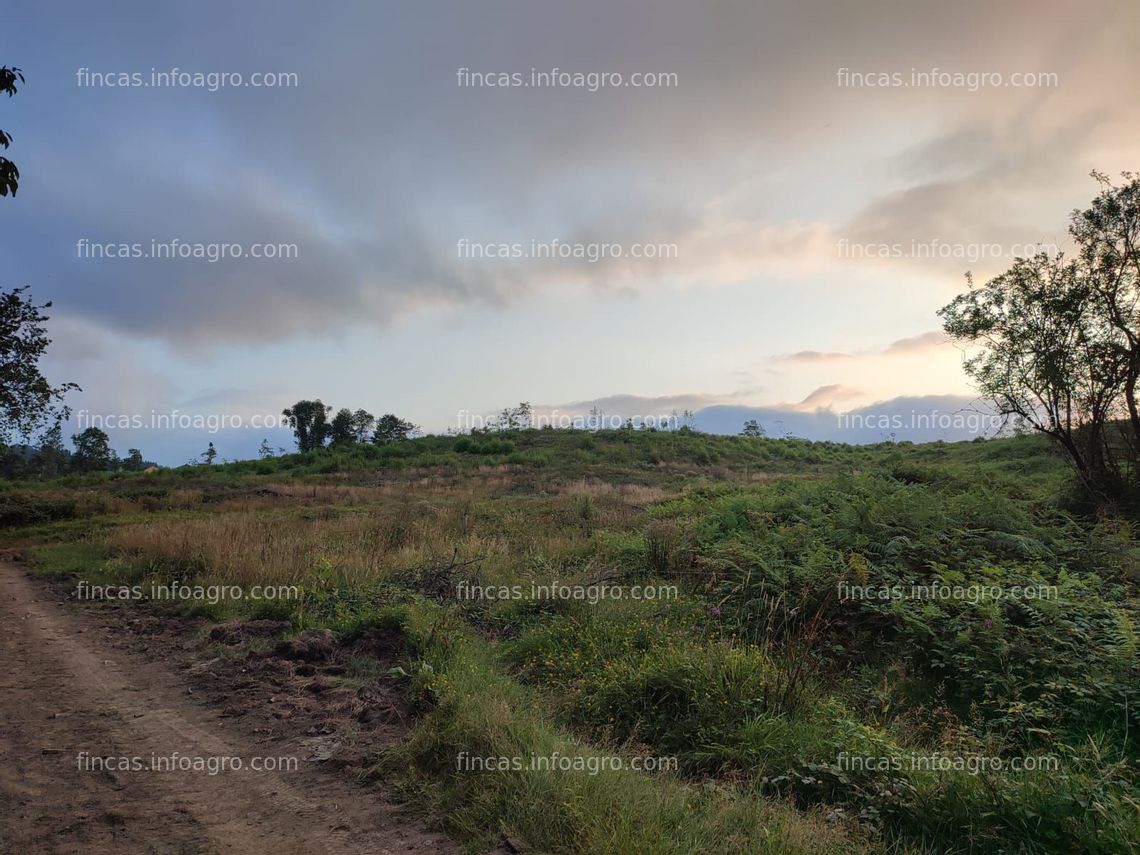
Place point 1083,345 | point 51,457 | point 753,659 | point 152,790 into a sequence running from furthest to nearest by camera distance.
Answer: point 51,457 → point 1083,345 → point 753,659 → point 152,790

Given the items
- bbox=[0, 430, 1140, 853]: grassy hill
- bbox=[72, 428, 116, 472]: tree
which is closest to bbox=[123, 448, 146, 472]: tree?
bbox=[72, 428, 116, 472]: tree

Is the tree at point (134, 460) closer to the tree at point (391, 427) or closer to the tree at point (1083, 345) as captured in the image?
the tree at point (391, 427)

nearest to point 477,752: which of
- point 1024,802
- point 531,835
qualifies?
point 531,835

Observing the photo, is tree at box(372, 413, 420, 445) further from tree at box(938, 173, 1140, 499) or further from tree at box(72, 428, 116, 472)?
tree at box(938, 173, 1140, 499)

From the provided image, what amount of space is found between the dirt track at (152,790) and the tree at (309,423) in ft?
221

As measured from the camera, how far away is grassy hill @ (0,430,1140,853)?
12.0 feet

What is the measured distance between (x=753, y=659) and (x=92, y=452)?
7624cm

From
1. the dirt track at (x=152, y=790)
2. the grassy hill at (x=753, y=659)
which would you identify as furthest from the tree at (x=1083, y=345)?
Result: the dirt track at (x=152, y=790)

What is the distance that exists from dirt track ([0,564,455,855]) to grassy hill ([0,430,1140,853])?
1.64 ft

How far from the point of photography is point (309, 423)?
70.1m

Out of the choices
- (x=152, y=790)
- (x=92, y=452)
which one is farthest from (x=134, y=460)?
(x=152, y=790)

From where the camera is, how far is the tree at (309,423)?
228ft

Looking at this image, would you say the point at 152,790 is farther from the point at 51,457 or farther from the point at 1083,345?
the point at 51,457

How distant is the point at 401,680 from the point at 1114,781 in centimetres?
578
